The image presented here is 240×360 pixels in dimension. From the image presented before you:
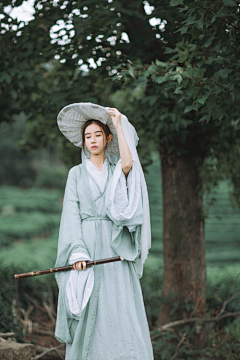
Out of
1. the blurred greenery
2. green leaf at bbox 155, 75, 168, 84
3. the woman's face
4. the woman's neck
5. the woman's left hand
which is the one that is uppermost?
green leaf at bbox 155, 75, 168, 84

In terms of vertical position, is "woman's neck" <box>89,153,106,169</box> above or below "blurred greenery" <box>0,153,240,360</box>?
above

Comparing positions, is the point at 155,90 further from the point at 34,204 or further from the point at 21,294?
the point at 34,204

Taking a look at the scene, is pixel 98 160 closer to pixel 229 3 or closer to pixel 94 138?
pixel 94 138

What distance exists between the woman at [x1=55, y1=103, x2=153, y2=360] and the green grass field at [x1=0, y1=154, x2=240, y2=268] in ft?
9.86

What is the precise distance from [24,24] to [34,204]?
1276cm

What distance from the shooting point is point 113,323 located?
2664mm

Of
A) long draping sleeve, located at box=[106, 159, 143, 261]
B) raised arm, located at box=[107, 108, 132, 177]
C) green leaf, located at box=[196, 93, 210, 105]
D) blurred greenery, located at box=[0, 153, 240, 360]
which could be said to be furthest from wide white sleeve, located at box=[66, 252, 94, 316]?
blurred greenery, located at box=[0, 153, 240, 360]

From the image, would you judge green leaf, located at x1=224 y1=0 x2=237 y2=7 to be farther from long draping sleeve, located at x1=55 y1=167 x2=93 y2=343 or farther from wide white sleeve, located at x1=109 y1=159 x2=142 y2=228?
long draping sleeve, located at x1=55 y1=167 x2=93 y2=343

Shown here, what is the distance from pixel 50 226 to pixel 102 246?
12.7 metres

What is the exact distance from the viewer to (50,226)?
1522 cm

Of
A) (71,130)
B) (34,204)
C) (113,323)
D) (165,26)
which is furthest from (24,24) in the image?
(34,204)

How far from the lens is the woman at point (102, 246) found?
2.66m

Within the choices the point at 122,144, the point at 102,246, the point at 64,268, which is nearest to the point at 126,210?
the point at 102,246

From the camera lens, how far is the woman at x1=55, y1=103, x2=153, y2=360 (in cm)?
266
